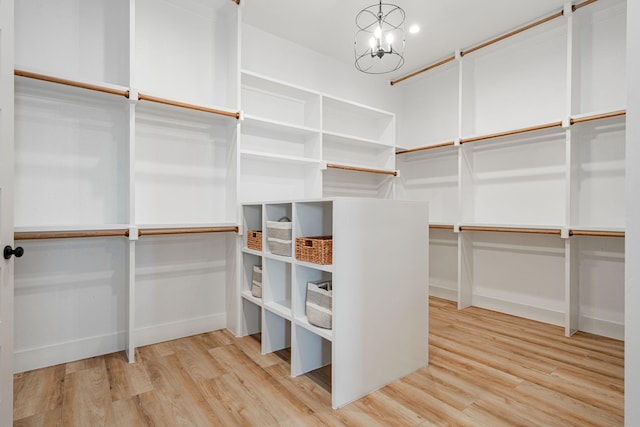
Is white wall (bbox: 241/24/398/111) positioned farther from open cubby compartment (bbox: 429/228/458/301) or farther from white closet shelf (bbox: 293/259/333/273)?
white closet shelf (bbox: 293/259/333/273)

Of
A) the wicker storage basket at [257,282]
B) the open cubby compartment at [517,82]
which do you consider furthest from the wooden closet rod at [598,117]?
the wicker storage basket at [257,282]

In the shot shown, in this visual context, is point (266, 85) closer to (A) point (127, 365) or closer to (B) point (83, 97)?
(B) point (83, 97)

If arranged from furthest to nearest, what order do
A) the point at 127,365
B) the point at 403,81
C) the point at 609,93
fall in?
the point at 403,81
the point at 609,93
the point at 127,365

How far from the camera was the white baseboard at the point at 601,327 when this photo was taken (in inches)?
106

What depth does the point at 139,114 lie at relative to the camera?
2553 millimetres

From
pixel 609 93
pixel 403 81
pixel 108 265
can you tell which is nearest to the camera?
pixel 108 265

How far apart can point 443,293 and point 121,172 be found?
11.6 ft

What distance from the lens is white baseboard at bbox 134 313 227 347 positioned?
2.57 meters

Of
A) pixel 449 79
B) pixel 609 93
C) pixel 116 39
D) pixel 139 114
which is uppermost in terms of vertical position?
pixel 449 79

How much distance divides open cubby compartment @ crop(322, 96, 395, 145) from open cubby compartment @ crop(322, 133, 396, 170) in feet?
0.30

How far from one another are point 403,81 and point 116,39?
10.4 feet

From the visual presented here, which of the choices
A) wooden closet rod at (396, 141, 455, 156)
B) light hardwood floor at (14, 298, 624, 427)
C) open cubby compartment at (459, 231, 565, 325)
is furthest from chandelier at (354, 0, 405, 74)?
light hardwood floor at (14, 298, 624, 427)

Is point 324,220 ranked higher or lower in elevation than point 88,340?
higher

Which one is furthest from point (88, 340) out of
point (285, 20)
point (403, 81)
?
point (403, 81)
